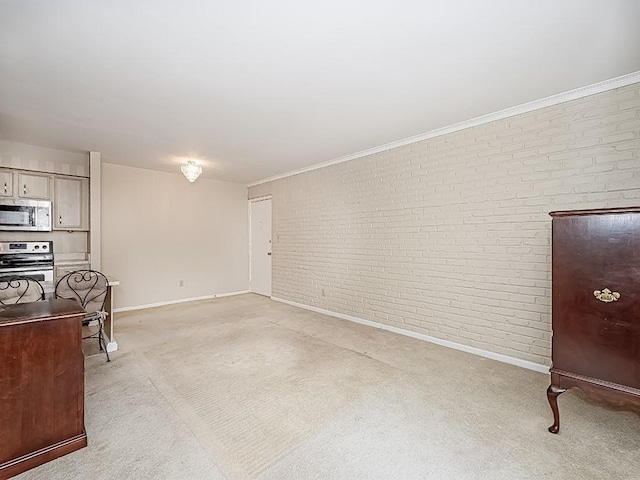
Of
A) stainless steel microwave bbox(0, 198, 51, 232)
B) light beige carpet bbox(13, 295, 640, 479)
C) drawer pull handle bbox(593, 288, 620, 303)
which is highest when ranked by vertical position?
stainless steel microwave bbox(0, 198, 51, 232)

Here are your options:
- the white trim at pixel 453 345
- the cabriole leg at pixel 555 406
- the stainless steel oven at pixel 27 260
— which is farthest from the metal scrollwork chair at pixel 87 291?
the cabriole leg at pixel 555 406

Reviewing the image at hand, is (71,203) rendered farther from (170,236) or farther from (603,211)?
(603,211)

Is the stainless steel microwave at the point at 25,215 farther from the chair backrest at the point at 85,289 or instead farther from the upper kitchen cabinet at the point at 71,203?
the chair backrest at the point at 85,289

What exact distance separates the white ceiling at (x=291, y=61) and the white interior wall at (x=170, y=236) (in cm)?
176

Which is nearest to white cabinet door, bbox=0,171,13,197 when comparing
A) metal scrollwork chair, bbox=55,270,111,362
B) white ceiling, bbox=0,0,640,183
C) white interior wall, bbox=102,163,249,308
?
white ceiling, bbox=0,0,640,183

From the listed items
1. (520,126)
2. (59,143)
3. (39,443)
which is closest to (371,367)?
(39,443)

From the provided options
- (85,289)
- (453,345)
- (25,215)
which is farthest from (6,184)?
(453,345)

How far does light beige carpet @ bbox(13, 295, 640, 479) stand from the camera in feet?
5.47

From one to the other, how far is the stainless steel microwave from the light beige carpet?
2.10 meters

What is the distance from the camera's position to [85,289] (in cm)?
321

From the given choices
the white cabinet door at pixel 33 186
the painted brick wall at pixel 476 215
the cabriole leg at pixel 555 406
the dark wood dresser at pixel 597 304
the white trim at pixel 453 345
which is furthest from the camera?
the white cabinet door at pixel 33 186

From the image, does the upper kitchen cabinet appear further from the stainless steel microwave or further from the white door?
the white door

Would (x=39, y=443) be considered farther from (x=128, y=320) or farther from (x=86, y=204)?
(x=86, y=204)

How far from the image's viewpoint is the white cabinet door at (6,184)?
3850 mm
